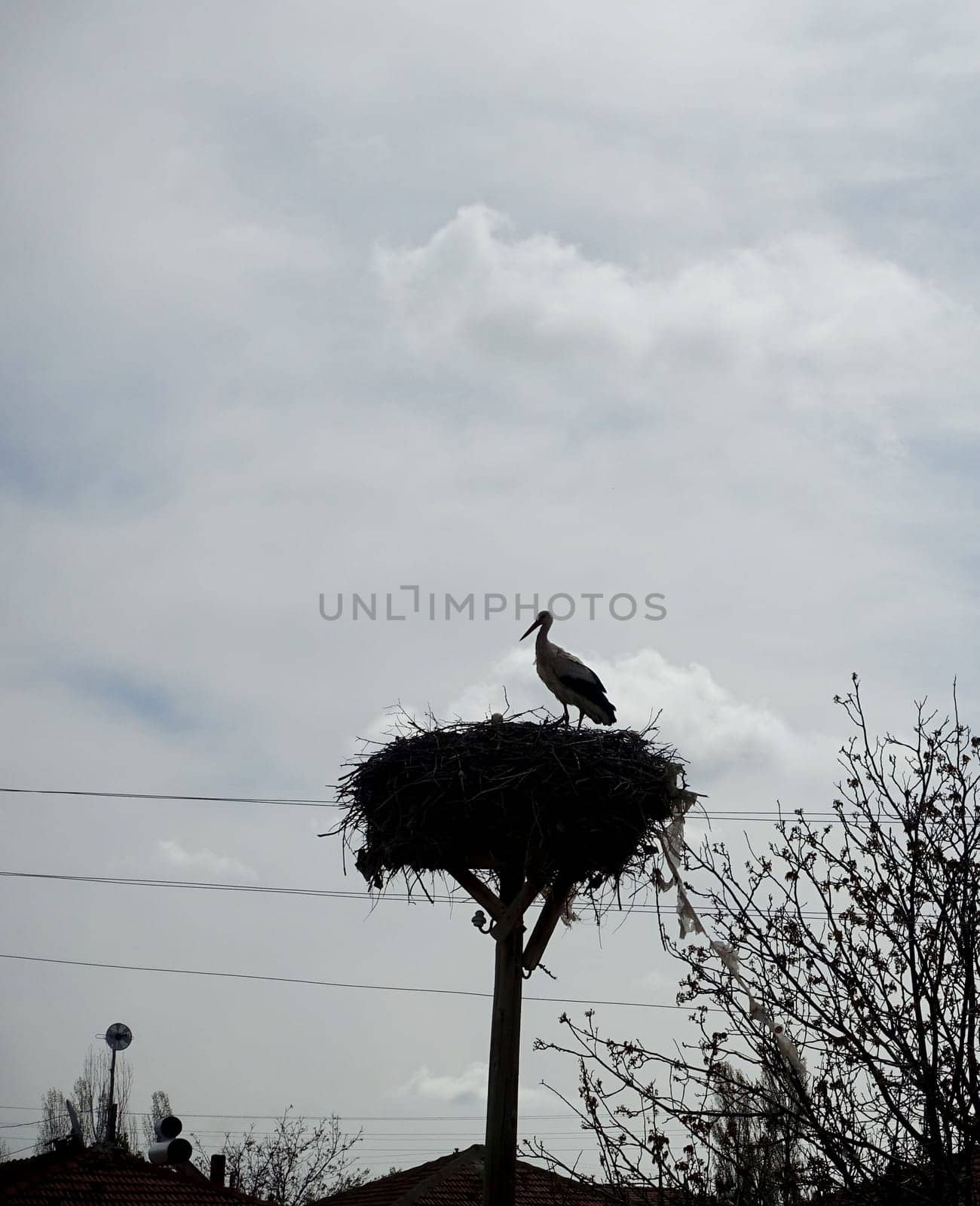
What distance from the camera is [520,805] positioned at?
8.73 metres

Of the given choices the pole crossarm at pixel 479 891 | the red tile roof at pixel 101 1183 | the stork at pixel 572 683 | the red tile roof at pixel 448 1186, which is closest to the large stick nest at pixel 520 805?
the pole crossarm at pixel 479 891

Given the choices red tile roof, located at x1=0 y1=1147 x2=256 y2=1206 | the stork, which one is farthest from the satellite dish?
the stork

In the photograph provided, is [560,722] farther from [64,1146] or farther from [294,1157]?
[294,1157]

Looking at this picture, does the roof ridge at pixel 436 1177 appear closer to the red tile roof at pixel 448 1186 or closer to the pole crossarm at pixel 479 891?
the red tile roof at pixel 448 1186

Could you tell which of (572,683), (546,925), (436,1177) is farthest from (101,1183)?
(546,925)

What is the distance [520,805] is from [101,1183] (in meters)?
9.77

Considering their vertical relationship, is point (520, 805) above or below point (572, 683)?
below

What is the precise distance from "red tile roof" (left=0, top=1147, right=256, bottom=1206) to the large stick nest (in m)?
7.91

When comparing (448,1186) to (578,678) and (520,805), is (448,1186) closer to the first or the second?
(578,678)

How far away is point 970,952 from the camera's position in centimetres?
588

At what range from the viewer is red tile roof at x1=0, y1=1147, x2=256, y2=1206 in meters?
14.8

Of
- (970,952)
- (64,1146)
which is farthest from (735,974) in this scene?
(64,1146)

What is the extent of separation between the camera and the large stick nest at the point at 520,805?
8727 millimetres

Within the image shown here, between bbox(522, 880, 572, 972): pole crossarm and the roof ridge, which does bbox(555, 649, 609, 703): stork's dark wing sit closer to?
bbox(522, 880, 572, 972): pole crossarm
